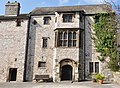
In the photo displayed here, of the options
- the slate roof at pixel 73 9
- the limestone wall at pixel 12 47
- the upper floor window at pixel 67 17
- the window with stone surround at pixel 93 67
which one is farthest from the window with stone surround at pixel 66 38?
the limestone wall at pixel 12 47

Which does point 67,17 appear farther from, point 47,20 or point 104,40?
point 104,40

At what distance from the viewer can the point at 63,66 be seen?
1053 inches

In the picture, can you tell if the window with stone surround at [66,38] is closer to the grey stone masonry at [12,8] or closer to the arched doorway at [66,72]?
the arched doorway at [66,72]

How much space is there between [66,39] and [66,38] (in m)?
0.16

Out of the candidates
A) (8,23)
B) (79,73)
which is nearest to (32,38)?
(8,23)

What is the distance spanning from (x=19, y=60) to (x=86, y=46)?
9.59m

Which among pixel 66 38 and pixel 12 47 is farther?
pixel 12 47

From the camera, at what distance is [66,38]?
89.2 ft

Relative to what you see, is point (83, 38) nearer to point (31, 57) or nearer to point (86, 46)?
point (86, 46)

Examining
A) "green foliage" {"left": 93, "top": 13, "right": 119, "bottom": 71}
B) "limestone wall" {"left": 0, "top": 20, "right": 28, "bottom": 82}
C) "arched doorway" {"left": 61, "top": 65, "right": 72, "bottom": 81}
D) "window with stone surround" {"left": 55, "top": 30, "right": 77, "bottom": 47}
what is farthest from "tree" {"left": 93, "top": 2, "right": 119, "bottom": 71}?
"limestone wall" {"left": 0, "top": 20, "right": 28, "bottom": 82}

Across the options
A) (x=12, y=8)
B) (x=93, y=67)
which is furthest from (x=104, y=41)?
(x=12, y=8)

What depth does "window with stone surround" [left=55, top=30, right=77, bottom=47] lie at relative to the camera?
88.5 feet

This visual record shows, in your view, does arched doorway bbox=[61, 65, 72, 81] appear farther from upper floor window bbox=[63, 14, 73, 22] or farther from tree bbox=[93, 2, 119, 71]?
upper floor window bbox=[63, 14, 73, 22]

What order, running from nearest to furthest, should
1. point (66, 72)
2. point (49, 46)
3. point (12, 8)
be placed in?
point (66, 72) → point (49, 46) → point (12, 8)
